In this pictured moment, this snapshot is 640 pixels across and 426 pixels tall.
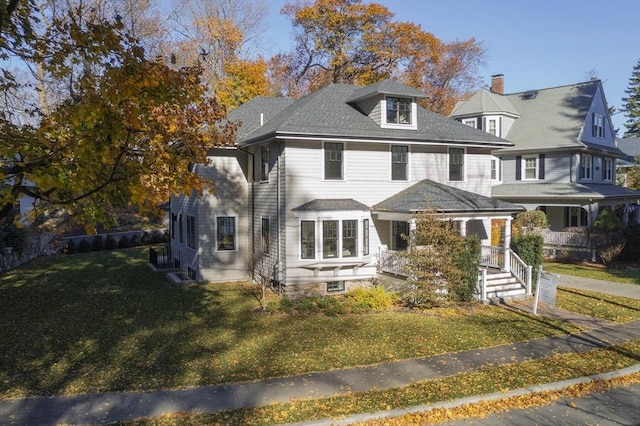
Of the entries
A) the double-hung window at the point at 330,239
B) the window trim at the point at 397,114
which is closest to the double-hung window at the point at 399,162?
the window trim at the point at 397,114

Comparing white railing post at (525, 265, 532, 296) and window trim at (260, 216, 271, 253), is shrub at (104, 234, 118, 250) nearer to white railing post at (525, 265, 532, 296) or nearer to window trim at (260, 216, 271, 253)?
window trim at (260, 216, 271, 253)

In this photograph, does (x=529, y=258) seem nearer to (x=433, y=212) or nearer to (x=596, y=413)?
(x=433, y=212)

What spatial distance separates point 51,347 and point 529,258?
16.8m

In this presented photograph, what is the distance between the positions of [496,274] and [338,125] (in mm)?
8678

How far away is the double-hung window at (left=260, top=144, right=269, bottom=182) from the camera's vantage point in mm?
19484

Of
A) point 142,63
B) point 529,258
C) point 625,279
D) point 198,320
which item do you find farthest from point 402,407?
point 625,279

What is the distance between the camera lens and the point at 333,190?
18703 millimetres

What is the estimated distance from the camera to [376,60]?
40469 millimetres

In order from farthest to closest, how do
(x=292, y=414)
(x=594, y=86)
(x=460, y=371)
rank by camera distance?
1. (x=594, y=86)
2. (x=460, y=371)
3. (x=292, y=414)

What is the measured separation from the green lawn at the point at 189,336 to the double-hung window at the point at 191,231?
2813 millimetres

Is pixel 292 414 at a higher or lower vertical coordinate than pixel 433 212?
lower

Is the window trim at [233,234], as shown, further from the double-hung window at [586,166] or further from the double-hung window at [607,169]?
the double-hung window at [607,169]

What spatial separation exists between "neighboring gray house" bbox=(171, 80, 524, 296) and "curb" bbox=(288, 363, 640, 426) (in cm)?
834

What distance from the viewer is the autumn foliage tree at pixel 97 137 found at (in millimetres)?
6555
